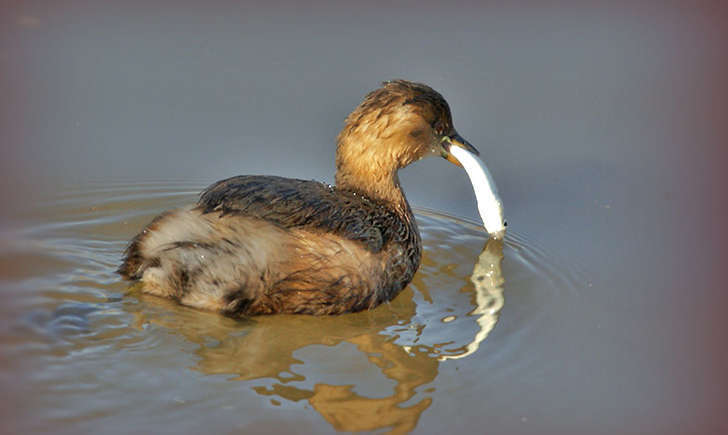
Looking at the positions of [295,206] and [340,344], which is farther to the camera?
[295,206]

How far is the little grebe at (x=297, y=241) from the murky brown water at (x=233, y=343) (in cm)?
14

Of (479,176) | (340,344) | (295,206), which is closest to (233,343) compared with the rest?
(340,344)

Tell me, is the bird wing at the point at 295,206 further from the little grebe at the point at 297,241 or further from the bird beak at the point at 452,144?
the bird beak at the point at 452,144

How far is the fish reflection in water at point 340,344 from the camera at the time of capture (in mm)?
4301

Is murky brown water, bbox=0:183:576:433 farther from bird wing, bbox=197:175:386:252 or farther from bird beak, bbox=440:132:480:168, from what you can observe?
bird beak, bbox=440:132:480:168

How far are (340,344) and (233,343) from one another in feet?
2.04

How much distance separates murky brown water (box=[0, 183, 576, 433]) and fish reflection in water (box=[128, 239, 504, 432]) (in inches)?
0.4

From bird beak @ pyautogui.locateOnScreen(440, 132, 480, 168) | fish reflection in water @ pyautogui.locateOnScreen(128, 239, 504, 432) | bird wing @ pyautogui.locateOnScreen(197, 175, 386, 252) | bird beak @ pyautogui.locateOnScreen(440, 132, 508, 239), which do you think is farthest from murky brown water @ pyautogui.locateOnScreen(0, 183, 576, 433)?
bird beak @ pyautogui.locateOnScreen(440, 132, 480, 168)

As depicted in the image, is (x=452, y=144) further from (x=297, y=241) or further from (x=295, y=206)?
(x=297, y=241)

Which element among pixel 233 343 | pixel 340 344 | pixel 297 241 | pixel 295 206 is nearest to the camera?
pixel 233 343

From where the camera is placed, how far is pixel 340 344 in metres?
4.97

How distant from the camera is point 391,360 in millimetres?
4867

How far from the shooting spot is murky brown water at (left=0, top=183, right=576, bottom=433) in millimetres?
4191

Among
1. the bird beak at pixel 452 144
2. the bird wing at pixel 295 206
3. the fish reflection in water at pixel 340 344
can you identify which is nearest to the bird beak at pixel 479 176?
the bird beak at pixel 452 144
